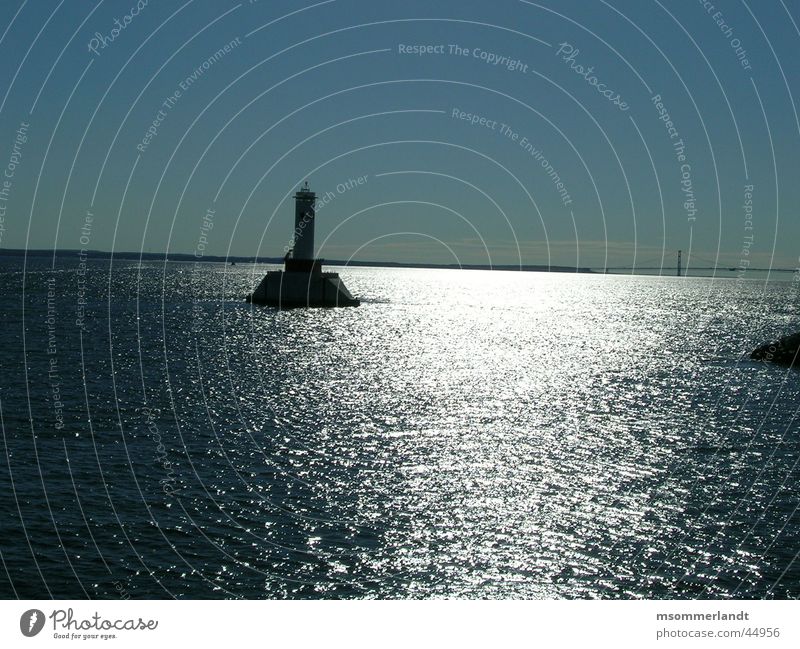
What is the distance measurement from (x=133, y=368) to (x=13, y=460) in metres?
27.0

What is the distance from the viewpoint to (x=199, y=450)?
100 feet

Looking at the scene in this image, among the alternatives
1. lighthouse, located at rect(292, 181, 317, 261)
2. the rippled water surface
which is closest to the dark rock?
the rippled water surface

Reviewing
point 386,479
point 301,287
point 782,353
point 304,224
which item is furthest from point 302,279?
point 386,479

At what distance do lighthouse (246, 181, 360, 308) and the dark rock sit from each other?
173 ft

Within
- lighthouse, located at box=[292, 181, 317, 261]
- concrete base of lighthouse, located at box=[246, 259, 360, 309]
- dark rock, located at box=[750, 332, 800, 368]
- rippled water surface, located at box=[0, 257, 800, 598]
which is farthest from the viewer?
concrete base of lighthouse, located at box=[246, 259, 360, 309]

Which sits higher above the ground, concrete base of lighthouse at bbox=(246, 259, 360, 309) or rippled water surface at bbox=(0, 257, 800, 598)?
concrete base of lighthouse at bbox=(246, 259, 360, 309)

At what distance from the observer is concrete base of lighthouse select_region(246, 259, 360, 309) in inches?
4262

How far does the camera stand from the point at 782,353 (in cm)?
7194

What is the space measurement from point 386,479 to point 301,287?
84554mm

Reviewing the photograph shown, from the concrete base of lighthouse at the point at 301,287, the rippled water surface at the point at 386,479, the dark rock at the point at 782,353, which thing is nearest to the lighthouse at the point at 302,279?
the concrete base of lighthouse at the point at 301,287

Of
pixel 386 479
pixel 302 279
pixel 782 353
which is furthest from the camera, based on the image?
pixel 302 279

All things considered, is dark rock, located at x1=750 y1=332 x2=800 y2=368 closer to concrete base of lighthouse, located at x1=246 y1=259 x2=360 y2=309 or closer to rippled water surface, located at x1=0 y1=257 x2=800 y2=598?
rippled water surface, located at x1=0 y1=257 x2=800 y2=598

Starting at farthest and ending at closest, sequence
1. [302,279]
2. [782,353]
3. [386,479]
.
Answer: [302,279] < [782,353] < [386,479]

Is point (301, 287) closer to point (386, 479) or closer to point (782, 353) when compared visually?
point (782, 353)
